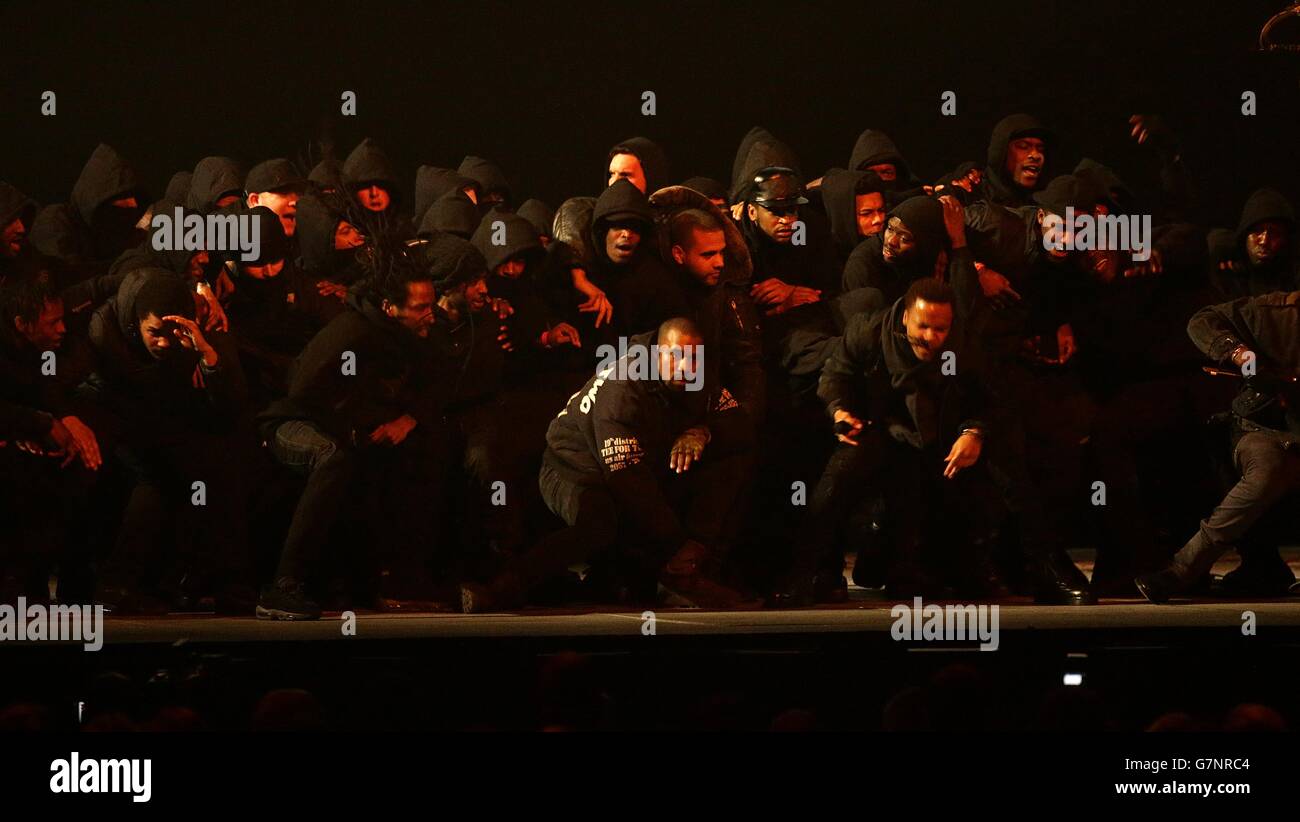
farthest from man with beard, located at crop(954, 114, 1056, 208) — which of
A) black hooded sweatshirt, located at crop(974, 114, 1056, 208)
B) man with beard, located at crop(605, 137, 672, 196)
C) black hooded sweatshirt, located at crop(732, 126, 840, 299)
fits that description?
man with beard, located at crop(605, 137, 672, 196)

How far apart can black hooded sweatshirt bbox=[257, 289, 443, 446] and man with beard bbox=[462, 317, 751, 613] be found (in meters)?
0.51

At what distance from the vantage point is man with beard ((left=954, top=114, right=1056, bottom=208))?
281 inches

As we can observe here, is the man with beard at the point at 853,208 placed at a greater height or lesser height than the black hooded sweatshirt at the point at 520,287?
greater

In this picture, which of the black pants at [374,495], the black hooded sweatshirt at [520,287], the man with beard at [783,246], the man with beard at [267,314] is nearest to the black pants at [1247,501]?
the man with beard at [783,246]

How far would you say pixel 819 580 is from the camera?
20.2 feet

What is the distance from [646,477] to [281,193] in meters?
1.94

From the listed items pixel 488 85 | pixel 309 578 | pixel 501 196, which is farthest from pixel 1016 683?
pixel 488 85

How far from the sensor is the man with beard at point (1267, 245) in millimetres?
6414

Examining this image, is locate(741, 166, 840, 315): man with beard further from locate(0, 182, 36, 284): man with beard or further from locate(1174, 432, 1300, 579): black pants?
locate(0, 182, 36, 284): man with beard

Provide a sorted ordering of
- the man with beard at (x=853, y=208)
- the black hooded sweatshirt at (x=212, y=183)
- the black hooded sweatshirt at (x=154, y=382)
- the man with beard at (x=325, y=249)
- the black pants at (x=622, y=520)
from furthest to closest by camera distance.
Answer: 1. the black hooded sweatshirt at (x=212, y=183)
2. the man with beard at (x=853, y=208)
3. the man with beard at (x=325, y=249)
4. the black hooded sweatshirt at (x=154, y=382)
5. the black pants at (x=622, y=520)

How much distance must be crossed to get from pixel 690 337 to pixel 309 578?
148cm

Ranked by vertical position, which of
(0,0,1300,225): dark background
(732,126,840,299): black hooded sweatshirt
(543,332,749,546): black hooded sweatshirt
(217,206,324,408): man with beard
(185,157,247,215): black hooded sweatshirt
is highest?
(0,0,1300,225): dark background

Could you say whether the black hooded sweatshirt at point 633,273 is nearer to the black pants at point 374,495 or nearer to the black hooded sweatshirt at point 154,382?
the black pants at point 374,495

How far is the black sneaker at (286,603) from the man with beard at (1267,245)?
351cm
